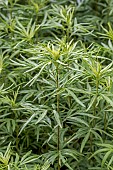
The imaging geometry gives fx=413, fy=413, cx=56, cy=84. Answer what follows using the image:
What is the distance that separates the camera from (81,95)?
2059 millimetres

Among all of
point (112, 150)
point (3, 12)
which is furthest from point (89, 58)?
point (3, 12)

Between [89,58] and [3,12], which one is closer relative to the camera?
[89,58]

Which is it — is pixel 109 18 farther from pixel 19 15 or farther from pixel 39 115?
pixel 39 115

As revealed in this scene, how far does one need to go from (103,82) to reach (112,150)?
30cm

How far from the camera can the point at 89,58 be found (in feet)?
5.91

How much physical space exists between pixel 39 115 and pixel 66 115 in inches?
4.9

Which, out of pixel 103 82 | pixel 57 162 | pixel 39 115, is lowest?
pixel 57 162

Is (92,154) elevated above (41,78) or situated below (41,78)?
below

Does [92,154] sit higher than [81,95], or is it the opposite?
[81,95]

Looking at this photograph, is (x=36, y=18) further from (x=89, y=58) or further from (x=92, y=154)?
(x=92, y=154)

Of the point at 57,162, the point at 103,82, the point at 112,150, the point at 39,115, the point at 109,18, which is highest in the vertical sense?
the point at 109,18

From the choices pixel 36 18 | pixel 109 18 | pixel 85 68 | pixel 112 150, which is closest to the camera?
pixel 112 150

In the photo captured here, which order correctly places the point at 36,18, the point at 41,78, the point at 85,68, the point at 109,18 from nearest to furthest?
the point at 85,68 < the point at 41,78 < the point at 36,18 < the point at 109,18

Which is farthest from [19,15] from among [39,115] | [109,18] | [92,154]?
[92,154]
